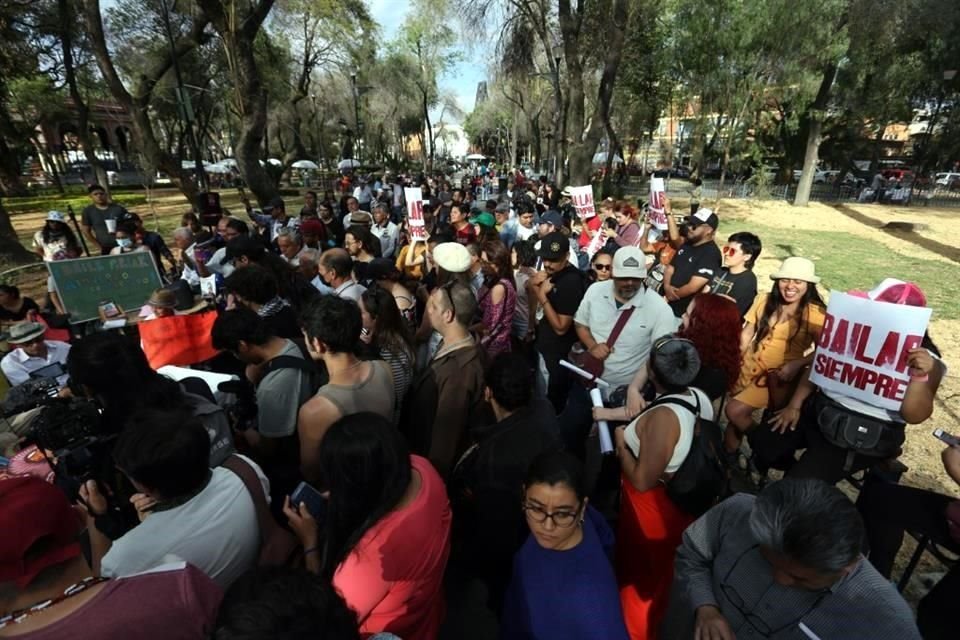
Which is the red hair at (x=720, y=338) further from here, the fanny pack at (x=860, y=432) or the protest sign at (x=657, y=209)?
the protest sign at (x=657, y=209)

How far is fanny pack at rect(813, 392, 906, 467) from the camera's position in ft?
7.96

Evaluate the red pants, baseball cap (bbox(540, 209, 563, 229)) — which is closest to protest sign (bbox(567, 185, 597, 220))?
baseball cap (bbox(540, 209, 563, 229))

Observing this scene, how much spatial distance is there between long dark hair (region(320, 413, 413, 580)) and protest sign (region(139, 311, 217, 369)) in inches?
128

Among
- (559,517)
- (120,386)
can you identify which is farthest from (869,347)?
(120,386)

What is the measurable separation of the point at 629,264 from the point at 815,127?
81.9 feet

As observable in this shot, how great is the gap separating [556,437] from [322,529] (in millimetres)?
1224

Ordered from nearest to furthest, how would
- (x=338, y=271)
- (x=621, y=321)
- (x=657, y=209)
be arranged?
(x=621, y=321) → (x=338, y=271) → (x=657, y=209)

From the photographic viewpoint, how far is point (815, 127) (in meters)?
21.5

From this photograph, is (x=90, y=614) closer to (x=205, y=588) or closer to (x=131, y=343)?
(x=205, y=588)

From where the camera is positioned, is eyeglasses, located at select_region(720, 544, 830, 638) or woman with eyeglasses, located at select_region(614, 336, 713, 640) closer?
eyeglasses, located at select_region(720, 544, 830, 638)

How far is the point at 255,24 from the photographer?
1127cm

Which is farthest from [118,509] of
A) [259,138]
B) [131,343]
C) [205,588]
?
[259,138]

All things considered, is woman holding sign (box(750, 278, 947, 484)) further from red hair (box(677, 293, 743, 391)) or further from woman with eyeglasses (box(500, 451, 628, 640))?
woman with eyeglasses (box(500, 451, 628, 640))

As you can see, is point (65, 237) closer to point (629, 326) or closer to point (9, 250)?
point (9, 250)
